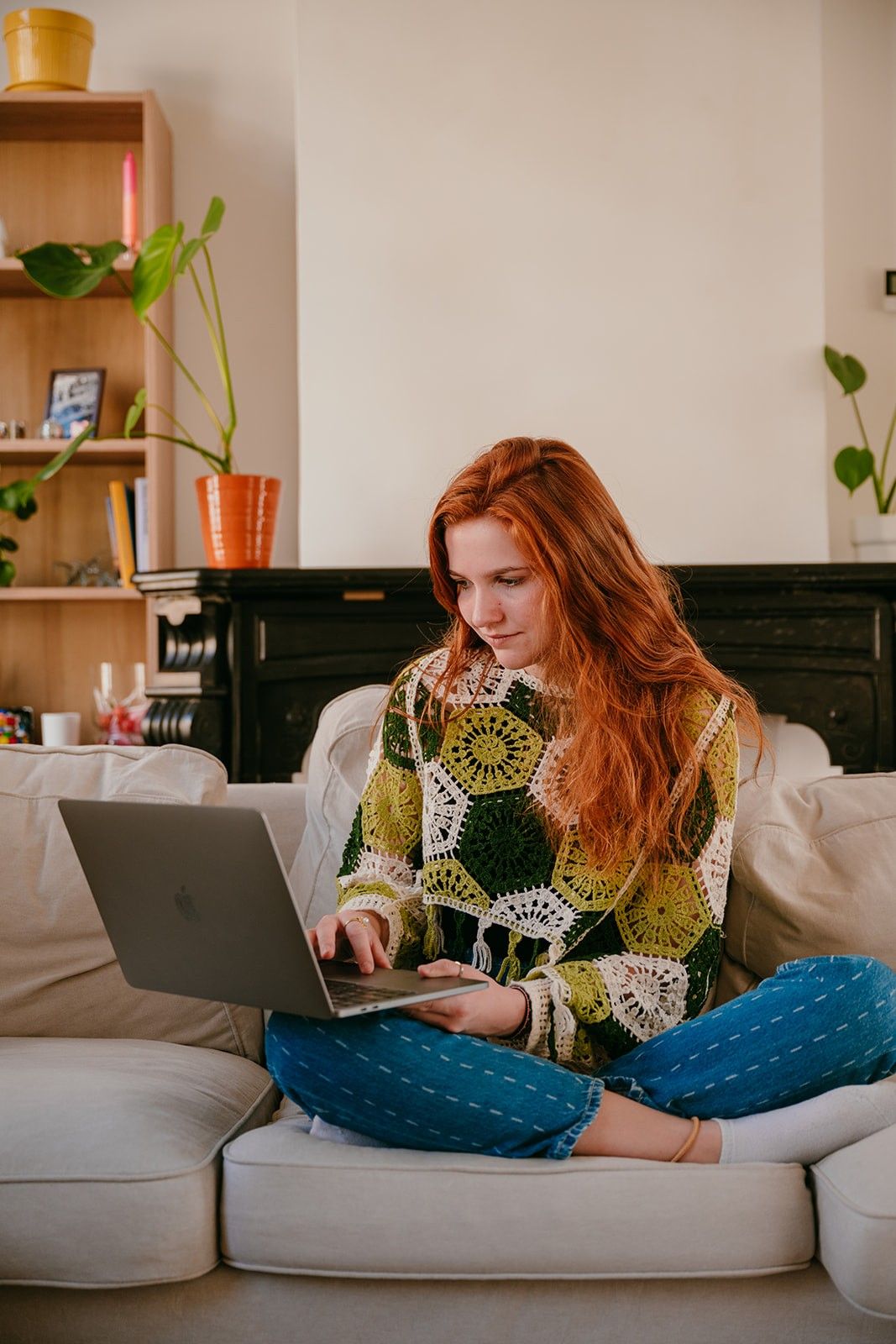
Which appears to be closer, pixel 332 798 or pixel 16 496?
pixel 332 798

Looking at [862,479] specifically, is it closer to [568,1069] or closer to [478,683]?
[478,683]

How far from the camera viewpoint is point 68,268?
2.82m

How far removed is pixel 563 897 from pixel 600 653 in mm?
285

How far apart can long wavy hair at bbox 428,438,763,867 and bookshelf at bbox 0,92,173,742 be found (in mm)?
Result: 1961

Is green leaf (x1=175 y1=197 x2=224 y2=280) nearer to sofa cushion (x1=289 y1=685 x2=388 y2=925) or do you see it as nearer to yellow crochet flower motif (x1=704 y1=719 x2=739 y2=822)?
sofa cushion (x1=289 y1=685 x2=388 y2=925)

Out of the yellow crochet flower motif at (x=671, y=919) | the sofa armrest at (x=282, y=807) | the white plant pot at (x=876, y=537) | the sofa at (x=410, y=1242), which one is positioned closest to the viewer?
the sofa at (x=410, y=1242)

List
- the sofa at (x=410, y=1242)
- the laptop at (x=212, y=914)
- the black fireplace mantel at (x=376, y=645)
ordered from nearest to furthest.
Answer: the laptop at (x=212, y=914) < the sofa at (x=410, y=1242) < the black fireplace mantel at (x=376, y=645)

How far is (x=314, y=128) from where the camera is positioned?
119 inches

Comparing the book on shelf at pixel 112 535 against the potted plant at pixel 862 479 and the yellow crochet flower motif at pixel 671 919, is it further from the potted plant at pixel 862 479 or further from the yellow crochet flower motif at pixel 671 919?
the yellow crochet flower motif at pixel 671 919

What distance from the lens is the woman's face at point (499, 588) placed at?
1.51m

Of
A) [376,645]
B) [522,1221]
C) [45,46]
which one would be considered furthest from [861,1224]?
[45,46]

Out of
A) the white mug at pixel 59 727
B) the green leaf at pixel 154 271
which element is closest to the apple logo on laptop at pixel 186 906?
the green leaf at pixel 154 271

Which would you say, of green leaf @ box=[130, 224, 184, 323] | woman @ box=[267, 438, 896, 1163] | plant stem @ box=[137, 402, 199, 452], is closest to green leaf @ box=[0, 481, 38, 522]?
plant stem @ box=[137, 402, 199, 452]

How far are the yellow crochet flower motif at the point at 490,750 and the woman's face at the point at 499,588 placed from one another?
0.32 feet
